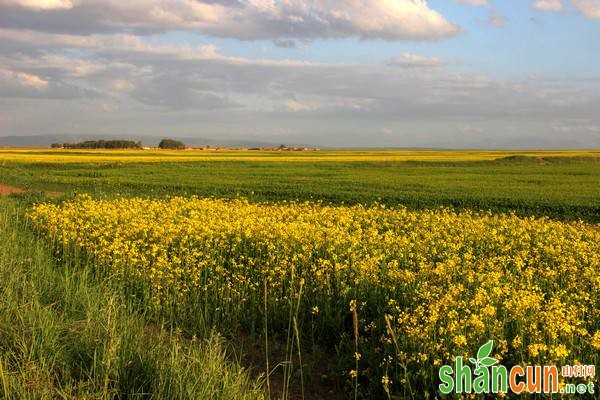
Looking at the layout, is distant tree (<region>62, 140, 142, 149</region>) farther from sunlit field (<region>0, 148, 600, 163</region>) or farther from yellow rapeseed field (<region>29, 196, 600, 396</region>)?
yellow rapeseed field (<region>29, 196, 600, 396</region>)

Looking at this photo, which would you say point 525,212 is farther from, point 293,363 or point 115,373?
point 115,373

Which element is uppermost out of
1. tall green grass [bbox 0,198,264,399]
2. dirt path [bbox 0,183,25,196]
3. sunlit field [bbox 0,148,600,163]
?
sunlit field [bbox 0,148,600,163]

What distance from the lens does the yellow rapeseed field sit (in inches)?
202

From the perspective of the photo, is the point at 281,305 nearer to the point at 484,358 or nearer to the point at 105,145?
the point at 484,358

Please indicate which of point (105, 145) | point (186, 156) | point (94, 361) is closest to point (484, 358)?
point (94, 361)

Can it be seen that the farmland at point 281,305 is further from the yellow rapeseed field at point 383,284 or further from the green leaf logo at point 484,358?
the green leaf logo at point 484,358

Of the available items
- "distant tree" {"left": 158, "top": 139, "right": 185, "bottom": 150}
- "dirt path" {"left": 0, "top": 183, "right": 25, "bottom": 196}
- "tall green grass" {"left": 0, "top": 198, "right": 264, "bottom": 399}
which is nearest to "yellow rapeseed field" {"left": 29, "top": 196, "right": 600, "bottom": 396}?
"tall green grass" {"left": 0, "top": 198, "right": 264, "bottom": 399}

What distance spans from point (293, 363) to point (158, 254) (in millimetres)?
4194

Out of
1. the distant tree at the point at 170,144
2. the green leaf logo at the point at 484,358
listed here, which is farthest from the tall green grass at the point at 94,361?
the distant tree at the point at 170,144

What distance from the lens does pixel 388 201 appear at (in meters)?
23.9

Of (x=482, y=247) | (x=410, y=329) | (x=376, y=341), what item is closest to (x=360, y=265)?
(x=376, y=341)

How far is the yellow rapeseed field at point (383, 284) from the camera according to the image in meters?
5.14

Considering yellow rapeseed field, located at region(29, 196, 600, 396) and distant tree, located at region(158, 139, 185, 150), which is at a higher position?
distant tree, located at region(158, 139, 185, 150)

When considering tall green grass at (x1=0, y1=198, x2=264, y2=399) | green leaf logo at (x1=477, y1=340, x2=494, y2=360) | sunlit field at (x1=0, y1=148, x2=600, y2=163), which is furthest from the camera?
sunlit field at (x1=0, y1=148, x2=600, y2=163)
